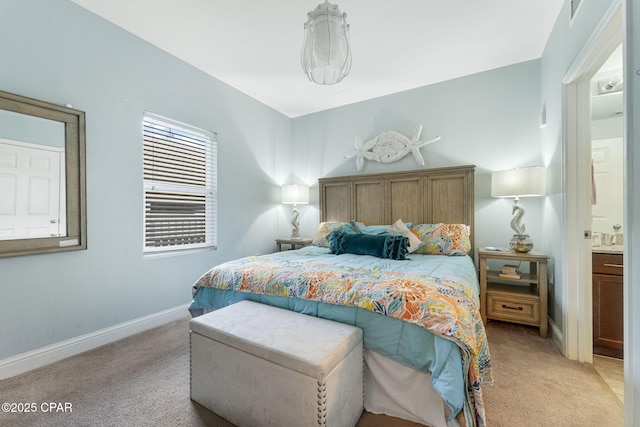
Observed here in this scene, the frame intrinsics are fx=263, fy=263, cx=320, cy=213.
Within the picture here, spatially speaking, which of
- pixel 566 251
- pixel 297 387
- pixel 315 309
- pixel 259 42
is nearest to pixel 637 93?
pixel 566 251

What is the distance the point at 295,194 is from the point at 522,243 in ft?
9.25

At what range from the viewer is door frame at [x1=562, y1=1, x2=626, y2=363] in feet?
6.30

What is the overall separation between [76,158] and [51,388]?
162 centimetres

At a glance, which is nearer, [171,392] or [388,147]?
[171,392]

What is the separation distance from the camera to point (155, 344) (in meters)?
2.25

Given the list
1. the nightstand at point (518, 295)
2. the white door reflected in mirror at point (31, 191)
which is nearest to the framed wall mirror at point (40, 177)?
the white door reflected in mirror at point (31, 191)

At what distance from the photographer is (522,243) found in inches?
101

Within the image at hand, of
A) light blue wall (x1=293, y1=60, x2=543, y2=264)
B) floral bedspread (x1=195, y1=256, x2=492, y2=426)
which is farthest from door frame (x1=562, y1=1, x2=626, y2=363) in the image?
floral bedspread (x1=195, y1=256, x2=492, y2=426)

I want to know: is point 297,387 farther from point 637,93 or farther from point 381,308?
point 637,93

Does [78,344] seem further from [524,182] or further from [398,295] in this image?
[524,182]

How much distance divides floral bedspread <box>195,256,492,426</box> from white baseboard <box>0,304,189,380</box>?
41.8 inches

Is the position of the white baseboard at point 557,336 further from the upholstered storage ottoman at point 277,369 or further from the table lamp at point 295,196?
the table lamp at point 295,196

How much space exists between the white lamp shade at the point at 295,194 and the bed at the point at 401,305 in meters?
1.33

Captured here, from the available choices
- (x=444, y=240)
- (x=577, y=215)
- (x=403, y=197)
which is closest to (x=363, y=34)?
(x=403, y=197)
